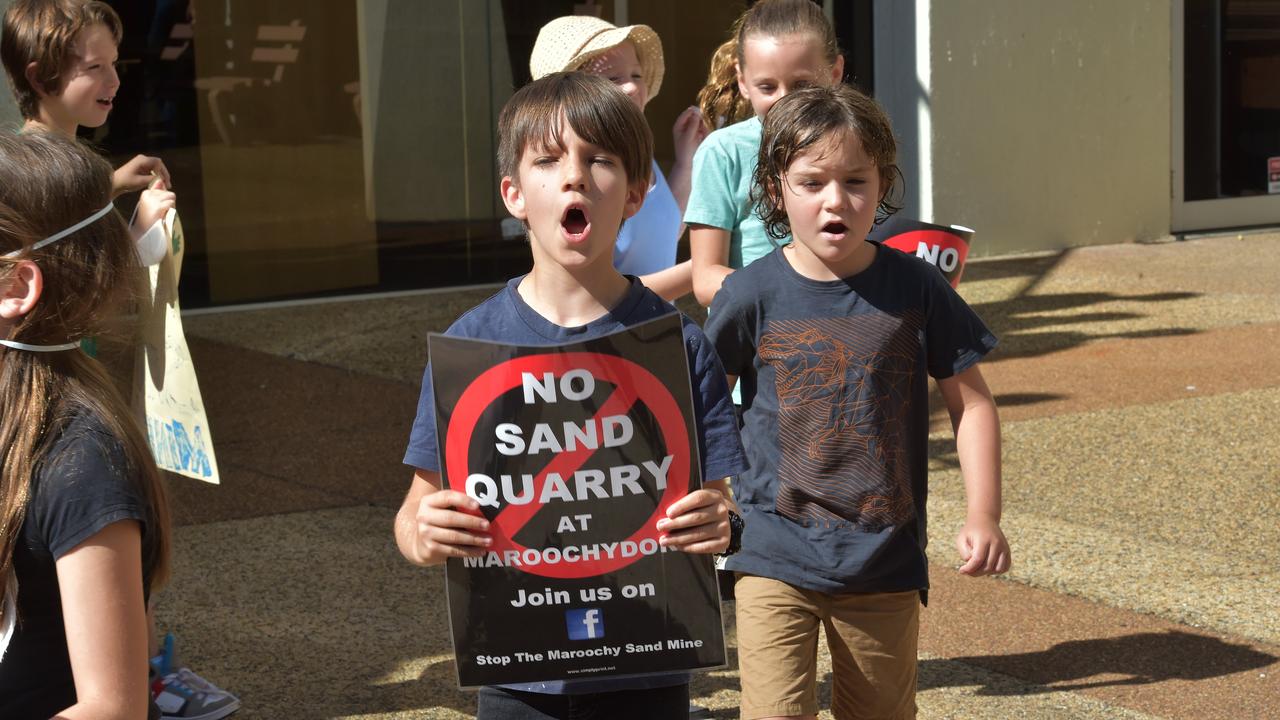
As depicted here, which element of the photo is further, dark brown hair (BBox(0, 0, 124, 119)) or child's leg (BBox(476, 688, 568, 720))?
dark brown hair (BBox(0, 0, 124, 119))

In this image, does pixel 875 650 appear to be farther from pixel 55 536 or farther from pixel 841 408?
pixel 55 536

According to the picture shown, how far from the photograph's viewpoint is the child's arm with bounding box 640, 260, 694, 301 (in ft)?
12.0

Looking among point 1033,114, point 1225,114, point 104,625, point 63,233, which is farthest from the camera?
point 1225,114

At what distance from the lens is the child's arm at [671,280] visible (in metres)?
3.65

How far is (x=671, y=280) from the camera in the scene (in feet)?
12.1

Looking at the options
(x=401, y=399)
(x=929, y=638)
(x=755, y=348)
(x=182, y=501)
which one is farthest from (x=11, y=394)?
(x=401, y=399)

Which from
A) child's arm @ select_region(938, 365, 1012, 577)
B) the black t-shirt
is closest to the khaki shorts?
child's arm @ select_region(938, 365, 1012, 577)

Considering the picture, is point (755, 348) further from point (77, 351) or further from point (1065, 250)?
point (1065, 250)

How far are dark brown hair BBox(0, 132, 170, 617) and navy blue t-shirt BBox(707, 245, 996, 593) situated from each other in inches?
53.2

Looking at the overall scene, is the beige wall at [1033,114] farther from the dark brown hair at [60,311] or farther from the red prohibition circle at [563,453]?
the dark brown hair at [60,311]

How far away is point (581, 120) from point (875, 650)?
4.19 feet

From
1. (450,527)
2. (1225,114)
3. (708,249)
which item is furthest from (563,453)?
(1225,114)

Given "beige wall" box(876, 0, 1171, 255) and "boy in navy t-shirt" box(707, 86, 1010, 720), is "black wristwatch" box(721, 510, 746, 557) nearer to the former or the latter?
"boy in navy t-shirt" box(707, 86, 1010, 720)

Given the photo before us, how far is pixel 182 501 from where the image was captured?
649cm
